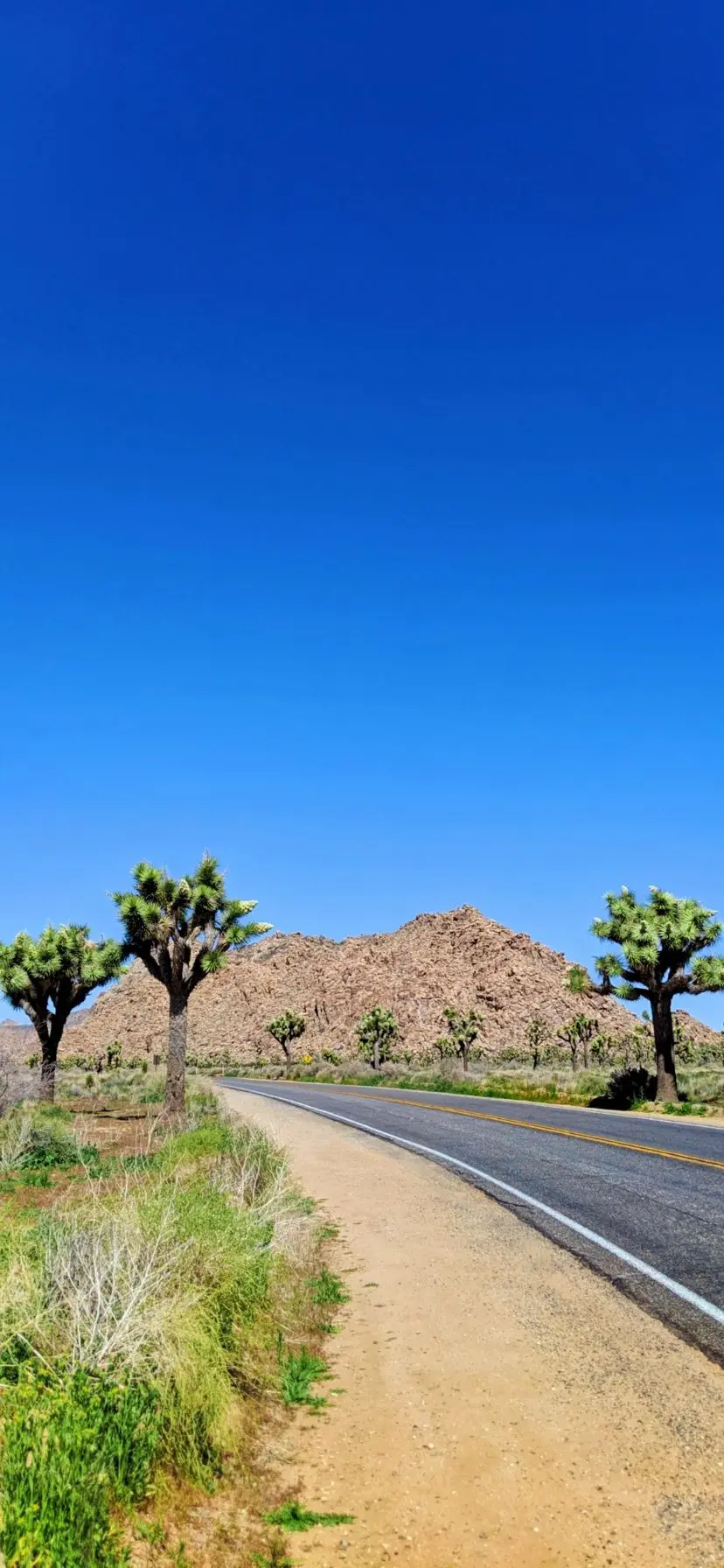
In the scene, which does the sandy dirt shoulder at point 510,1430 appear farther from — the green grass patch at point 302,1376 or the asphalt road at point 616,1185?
the asphalt road at point 616,1185

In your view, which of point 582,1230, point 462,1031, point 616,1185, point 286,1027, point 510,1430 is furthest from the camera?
point 286,1027

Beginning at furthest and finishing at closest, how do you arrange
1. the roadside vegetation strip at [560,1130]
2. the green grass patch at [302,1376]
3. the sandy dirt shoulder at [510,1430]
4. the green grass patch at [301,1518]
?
the roadside vegetation strip at [560,1130] < the green grass patch at [302,1376] < the green grass patch at [301,1518] < the sandy dirt shoulder at [510,1430]

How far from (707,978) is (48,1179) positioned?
21.2 meters

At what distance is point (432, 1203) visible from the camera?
37.8 ft

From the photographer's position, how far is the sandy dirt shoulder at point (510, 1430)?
4109 mm

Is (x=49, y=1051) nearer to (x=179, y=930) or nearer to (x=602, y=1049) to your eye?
(x=179, y=930)

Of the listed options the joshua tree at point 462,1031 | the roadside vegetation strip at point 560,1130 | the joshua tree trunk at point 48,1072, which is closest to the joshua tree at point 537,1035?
the joshua tree at point 462,1031

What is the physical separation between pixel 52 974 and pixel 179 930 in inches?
285

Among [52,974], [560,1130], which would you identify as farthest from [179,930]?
[560,1130]

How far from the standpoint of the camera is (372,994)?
101875 millimetres

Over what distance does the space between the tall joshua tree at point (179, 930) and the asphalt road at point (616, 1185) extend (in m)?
5.35

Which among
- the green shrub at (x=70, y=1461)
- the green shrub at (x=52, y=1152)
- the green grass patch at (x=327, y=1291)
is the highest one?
the green shrub at (x=70, y=1461)

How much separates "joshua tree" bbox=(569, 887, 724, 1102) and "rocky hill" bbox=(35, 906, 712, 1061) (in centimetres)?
5794

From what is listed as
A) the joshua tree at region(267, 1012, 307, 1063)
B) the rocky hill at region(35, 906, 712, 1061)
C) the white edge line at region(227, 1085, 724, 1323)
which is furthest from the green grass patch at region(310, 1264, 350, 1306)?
the rocky hill at region(35, 906, 712, 1061)
